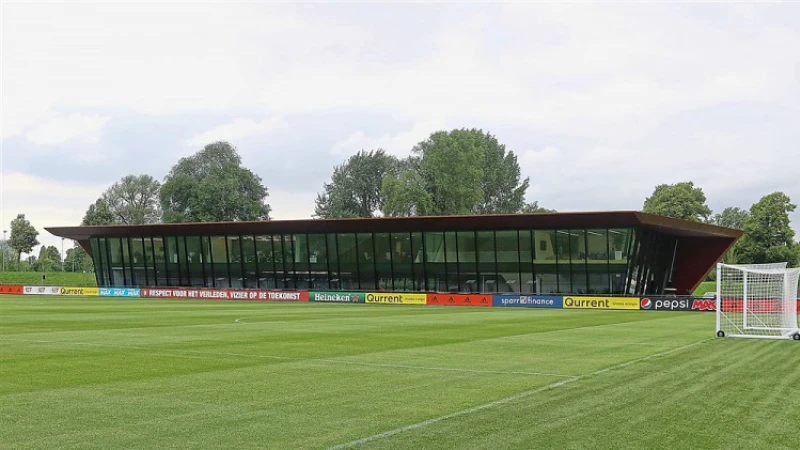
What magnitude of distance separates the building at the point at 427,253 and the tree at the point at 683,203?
80.2ft

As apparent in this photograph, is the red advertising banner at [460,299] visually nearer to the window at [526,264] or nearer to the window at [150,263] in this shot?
the window at [526,264]

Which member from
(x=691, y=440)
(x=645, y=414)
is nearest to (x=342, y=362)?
(x=645, y=414)

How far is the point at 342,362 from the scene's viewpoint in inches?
643

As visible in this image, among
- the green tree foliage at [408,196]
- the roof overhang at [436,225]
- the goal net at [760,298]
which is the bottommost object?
the goal net at [760,298]

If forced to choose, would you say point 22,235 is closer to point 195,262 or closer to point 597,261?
point 195,262

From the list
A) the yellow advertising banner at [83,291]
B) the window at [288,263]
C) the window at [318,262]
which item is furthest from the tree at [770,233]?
the yellow advertising banner at [83,291]

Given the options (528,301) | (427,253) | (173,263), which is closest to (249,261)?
(173,263)

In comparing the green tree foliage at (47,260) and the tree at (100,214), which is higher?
the tree at (100,214)

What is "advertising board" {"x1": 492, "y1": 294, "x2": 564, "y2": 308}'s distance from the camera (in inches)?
2043

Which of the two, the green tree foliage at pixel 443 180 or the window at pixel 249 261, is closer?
the window at pixel 249 261

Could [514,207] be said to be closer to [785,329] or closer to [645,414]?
[785,329]

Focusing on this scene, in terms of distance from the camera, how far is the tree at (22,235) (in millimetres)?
123500

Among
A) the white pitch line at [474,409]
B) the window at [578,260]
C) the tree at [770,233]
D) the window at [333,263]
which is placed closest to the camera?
the white pitch line at [474,409]

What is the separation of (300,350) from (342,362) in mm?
2693
